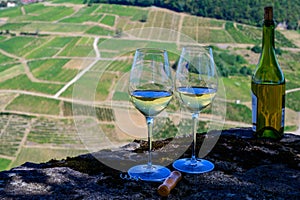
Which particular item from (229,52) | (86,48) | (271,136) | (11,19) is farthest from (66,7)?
(271,136)

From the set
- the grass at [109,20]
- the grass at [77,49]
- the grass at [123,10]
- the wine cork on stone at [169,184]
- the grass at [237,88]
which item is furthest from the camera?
the grass at [123,10]

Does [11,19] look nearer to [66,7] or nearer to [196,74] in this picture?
[66,7]

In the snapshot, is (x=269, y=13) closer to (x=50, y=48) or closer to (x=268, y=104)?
(x=268, y=104)

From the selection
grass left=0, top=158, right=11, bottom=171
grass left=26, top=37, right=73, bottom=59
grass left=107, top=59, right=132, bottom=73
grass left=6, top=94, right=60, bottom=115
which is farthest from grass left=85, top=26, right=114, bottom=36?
grass left=107, top=59, right=132, bottom=73

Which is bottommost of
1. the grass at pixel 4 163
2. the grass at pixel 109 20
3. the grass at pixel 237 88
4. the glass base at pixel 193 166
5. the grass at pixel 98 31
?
the grass at pixel 4 163

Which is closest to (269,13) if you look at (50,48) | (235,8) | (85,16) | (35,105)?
(35,105)

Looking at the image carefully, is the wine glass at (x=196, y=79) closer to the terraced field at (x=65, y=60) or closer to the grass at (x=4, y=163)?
the terraced field at (x=65, y=60)

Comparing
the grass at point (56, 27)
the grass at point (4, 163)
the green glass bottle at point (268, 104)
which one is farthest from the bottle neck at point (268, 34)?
the grass at point (56, 27)
